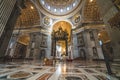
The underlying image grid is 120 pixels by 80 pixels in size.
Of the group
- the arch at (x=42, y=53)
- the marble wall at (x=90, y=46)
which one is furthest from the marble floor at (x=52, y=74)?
the arch at (x=42, y=53)

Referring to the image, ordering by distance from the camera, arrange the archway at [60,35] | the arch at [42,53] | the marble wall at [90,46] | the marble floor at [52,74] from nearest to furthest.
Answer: the marble floor at [52,74]
the marble wall at [90,46]
the arch at [42,53]
the archway at [60,35]

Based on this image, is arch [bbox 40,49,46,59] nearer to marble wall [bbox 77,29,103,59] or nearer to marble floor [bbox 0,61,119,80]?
marble wall [bbox 77,29,103,59]

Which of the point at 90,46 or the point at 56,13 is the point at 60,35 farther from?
the point at 90,46

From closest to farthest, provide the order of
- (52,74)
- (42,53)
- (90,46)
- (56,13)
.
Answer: (52,74) < (90,46) < (42,53) < (56,13)

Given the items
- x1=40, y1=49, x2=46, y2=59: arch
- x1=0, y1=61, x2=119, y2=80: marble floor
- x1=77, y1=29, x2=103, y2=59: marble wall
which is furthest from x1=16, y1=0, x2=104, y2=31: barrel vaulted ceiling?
x1=0, y1=61, x2=119, y2=80: marble floor

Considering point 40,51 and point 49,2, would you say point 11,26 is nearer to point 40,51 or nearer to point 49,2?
point 40,51

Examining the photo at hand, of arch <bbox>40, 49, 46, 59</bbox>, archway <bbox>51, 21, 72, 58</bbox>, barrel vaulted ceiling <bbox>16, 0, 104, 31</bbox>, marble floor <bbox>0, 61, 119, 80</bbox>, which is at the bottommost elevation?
marble floor <bbox>0, 61, 119, 80</bbox>

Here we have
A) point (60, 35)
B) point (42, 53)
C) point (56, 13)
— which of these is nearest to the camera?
point (42, 53)

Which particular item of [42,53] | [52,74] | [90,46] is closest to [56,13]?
[42,53]

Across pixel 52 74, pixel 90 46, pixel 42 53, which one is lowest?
pixel 52 74

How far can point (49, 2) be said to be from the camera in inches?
778

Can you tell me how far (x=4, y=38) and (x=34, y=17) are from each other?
12.4 m

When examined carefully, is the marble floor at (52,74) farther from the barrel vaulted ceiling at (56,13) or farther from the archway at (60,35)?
the archway at (60,35)

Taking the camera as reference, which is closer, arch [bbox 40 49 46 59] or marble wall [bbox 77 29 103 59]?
marble wall [bbox 77 29 103 59]
